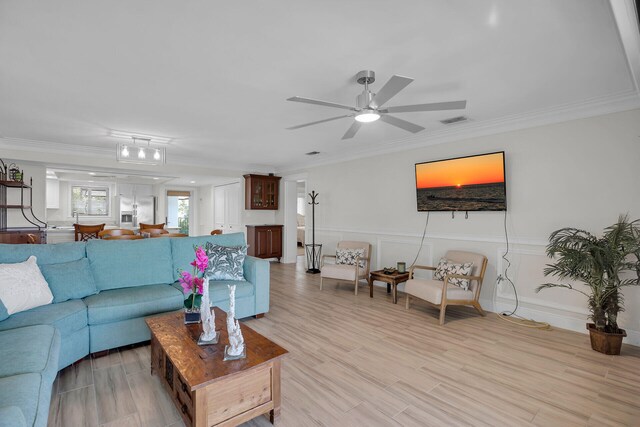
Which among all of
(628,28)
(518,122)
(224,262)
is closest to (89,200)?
(224,262)

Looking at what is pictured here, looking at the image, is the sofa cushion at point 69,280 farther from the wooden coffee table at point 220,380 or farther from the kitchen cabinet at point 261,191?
the kitchen cabinet at point 261,191

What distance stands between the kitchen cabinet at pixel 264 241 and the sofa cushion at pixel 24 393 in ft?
18.8

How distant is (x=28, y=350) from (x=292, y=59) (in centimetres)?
248

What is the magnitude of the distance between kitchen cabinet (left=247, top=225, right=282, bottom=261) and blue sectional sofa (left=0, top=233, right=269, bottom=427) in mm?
3292

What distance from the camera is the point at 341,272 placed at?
15.6 feet

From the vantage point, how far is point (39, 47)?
2133 millimetres

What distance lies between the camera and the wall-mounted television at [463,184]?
3.78 meters

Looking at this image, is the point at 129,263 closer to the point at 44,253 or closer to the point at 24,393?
the point at 44,253

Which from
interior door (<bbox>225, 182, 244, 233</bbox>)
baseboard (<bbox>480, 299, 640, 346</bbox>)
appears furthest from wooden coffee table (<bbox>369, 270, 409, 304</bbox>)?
interior door (<bbox>225, 182, 244, 233</bbox>)

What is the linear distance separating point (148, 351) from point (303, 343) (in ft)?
4.74

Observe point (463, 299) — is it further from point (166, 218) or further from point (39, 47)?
point (166, 218)

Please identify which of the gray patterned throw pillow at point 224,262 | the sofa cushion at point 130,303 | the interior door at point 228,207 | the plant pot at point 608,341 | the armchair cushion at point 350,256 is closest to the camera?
the sofa cushion at point 130,303

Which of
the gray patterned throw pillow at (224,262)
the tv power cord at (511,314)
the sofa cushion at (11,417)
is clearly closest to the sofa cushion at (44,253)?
the gray patterned throw pillow at (224,262)

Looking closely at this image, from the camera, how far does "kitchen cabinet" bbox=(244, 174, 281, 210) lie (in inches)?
283
